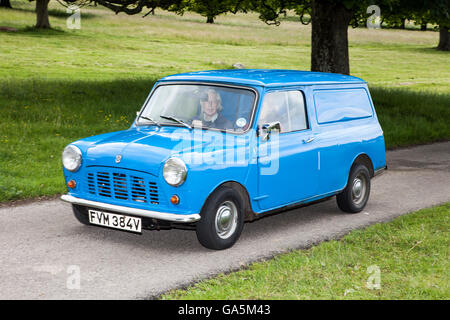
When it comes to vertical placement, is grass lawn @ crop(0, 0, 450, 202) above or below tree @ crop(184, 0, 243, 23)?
below

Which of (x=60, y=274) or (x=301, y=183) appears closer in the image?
(x=60, y=274)

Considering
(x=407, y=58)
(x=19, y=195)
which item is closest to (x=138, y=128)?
(x=19, y=195)

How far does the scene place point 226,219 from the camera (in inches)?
247

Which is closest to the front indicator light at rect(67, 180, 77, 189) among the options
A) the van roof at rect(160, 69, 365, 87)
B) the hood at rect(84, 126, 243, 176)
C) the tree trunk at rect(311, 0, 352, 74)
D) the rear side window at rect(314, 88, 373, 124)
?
the hood at rect(84, 126, 243, 176)

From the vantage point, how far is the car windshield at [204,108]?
672cm

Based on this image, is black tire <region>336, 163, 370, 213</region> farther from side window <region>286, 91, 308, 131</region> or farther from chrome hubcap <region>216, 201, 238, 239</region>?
chrome hubcap <region>216, 201, 238, 239</region>

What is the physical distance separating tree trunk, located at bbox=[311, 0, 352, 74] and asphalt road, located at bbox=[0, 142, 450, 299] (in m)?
8.56

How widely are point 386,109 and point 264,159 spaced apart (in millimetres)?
12757

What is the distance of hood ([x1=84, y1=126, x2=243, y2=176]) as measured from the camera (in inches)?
235

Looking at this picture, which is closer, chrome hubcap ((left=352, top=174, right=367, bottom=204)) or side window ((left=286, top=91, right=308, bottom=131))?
side window ((left=286, top=91, right=308, bottom=131))

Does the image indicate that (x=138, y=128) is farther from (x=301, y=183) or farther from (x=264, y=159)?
(x=301, y=183)

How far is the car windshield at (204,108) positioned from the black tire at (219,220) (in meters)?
0.83

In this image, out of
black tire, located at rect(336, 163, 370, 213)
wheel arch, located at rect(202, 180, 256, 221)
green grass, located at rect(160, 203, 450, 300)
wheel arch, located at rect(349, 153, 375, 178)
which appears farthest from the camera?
wheel arch, located at rect(349, 153, 375, 178)

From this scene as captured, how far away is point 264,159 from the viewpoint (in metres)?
6.66
